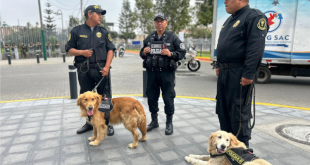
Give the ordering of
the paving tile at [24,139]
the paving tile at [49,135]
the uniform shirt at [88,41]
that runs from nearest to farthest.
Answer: the paving tile at [24,139], the paving tile at [49,135], the uniform shirt at [88,41]

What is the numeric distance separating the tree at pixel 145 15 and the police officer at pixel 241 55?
44405mm

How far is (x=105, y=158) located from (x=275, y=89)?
7000 millimetres

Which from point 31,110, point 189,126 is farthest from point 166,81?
point 31,110

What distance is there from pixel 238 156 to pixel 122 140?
6.22ft

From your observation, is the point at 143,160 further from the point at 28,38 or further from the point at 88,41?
the point at 28,38

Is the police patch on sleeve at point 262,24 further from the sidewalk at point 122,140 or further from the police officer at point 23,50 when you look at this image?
the police officer at point 23,50

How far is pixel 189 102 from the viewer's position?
5477mm

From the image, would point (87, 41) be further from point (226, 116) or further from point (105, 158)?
point (226, 116)

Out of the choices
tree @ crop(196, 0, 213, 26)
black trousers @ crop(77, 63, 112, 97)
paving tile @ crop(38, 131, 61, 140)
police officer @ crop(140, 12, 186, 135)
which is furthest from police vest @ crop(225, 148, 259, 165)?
tree @ crop(196, 0, 213, 26)

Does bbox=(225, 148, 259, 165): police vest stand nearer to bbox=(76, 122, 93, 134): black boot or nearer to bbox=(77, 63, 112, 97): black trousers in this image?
bbox=(77, 63, 112, 97): black trousers

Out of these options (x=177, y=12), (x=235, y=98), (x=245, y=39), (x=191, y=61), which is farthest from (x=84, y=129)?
(x=177, y=12)

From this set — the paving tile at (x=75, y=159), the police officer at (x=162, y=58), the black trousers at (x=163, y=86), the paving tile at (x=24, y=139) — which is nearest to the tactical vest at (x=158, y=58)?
the police officer at (x=162, y=58)

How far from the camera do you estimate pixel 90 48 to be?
3479 millimetres

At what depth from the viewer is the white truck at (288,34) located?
23.7 ft
